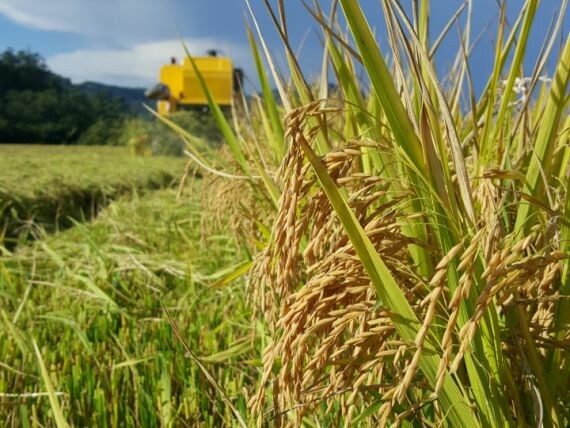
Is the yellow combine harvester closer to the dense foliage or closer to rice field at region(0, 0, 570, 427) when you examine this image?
the dense foliage

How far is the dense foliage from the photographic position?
91.5 ft

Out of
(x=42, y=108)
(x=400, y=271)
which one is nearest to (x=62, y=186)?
(x=400, y=271)

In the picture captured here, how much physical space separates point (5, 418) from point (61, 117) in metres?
29.3

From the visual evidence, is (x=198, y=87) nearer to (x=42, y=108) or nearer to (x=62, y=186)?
(x=62, y=186)

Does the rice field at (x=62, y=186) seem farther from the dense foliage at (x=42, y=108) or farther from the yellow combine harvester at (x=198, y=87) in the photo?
the dense foliage at (x=42, y=108)

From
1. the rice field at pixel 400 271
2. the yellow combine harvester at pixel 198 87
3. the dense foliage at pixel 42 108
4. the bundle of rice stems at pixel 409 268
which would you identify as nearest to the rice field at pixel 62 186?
the rice field at pixel 400 271

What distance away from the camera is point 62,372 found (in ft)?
5.57

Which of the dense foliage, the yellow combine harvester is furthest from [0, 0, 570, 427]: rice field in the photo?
the dense foliage

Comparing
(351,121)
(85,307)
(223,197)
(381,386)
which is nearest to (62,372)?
(85,307)

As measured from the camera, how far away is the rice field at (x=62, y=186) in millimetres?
4883

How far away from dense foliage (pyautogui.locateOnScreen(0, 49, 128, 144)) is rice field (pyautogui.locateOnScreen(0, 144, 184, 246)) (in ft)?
57.3

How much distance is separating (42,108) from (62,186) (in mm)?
25121

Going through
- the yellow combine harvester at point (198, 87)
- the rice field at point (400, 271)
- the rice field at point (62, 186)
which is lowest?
the rice field at point (62, 186)

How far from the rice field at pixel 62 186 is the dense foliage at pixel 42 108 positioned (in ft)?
57.3
